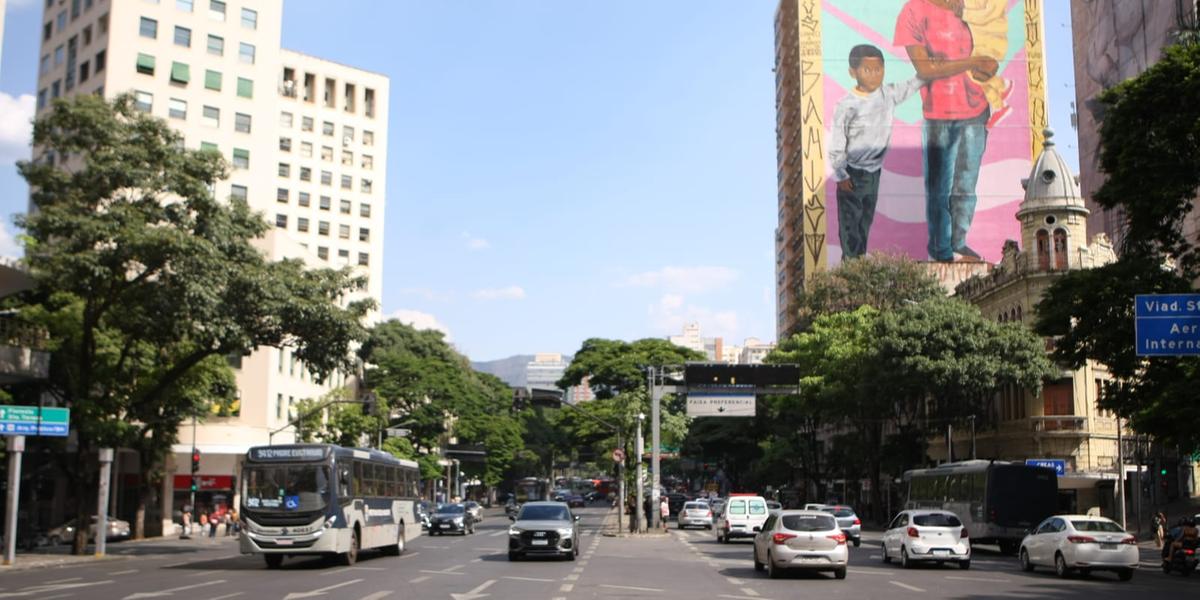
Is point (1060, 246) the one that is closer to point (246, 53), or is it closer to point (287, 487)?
point (287, 487)

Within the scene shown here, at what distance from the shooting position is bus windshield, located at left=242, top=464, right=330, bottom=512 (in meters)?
27.4

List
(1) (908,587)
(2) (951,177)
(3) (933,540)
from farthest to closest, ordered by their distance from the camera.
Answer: (2) (951,177), (3) (933,540), (1) (908,587)

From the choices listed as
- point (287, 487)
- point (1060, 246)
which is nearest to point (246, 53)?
point (1060, 246)

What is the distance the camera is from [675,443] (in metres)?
76.2

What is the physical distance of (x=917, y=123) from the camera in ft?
322

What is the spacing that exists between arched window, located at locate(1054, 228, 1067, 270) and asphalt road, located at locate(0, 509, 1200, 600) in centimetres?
2802

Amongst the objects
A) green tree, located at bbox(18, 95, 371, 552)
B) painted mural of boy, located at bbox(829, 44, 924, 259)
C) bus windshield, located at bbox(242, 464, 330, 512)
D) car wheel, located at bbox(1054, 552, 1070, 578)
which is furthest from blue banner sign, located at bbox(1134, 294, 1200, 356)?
painted mural of boy, located at bbox(829, 44, 924, 259)

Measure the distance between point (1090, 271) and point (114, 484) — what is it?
43.1 meters

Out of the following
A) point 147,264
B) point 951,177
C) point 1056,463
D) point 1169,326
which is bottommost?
point 1056,463

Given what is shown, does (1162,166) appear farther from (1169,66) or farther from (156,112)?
(156,112)

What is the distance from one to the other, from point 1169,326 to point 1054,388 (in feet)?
127

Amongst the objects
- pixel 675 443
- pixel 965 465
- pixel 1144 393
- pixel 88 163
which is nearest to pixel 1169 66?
pixel 1144 393

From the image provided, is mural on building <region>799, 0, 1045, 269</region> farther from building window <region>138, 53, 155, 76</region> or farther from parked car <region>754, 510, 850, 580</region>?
parked car <region>754, 510, 850, 580</region>

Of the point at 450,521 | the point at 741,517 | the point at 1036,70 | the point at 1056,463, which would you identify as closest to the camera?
the point at 741,517
